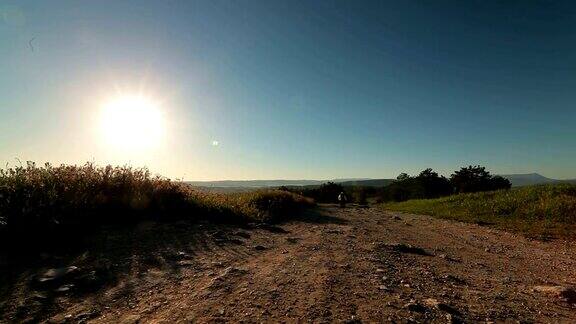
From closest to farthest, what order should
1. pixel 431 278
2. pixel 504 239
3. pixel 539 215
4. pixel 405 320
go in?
pixel 405 320, pixel 431 278, pixel 504 239, pixel 539 215

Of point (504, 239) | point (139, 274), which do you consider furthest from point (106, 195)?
point (504, 239)

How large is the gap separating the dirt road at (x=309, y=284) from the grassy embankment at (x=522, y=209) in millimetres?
9383

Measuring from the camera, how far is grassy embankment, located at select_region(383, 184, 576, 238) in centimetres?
1936

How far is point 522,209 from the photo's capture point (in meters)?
25.0

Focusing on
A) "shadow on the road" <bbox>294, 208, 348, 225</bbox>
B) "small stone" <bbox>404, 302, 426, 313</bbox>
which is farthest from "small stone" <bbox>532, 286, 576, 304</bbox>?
"shadow on the road" <bbox>294, 208, 348, 225</bbox>

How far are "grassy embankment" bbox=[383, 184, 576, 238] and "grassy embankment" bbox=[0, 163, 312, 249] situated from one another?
1327 cm

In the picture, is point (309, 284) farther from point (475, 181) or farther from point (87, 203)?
point (475, 181)

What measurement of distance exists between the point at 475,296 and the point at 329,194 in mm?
50983

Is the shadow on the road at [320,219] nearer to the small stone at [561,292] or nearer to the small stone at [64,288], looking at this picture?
the small stone at [561,292]

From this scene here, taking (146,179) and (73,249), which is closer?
(73,249)

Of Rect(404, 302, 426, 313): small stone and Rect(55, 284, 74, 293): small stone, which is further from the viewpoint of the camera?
Rect(55, 284, 74, 293): small stone

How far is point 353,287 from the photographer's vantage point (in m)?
6.16

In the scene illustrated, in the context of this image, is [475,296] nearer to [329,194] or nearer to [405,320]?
[405,320]

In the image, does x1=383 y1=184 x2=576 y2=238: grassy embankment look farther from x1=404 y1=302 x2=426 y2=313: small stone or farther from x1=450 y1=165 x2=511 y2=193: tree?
x1=450 y1=165 x2=511 y2=193: tree
